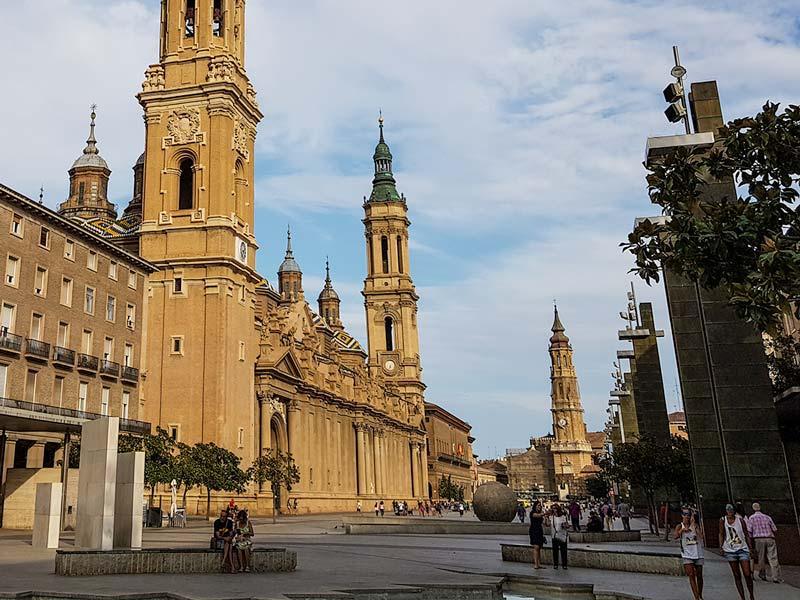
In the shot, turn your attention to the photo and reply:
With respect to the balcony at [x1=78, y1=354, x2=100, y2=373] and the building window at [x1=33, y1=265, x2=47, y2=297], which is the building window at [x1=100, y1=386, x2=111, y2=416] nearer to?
the balcony at [x1=78, y1=354, x2=100, y2=373]

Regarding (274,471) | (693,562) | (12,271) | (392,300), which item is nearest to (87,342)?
(12,271)

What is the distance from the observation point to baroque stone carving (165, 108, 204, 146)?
59.1m

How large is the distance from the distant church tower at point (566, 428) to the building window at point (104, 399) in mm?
158353

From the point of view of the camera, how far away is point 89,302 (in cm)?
4497

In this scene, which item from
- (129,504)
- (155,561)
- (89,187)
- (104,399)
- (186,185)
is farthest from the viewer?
(89,187)

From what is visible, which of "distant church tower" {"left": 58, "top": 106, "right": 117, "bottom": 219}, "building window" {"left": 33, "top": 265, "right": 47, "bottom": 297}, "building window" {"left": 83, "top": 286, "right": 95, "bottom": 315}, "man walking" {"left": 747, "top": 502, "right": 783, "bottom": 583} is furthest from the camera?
"distant church tower" {"left": 58, "top": 106, "right": 117, "bottom": 219}

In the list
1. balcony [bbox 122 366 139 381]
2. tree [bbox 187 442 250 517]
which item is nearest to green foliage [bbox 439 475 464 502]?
tree [bbox 187 442 250 517]

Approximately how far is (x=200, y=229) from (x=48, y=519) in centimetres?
3426

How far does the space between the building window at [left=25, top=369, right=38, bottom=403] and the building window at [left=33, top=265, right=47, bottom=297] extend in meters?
4.06

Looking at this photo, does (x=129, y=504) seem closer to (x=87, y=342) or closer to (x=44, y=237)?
(x=44, y=237)

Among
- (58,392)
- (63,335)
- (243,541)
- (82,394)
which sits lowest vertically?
(243,541)

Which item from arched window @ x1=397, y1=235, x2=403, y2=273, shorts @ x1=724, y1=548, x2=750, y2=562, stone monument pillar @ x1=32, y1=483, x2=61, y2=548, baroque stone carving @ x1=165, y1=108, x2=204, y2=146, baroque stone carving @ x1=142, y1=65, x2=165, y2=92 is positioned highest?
Result: arched window @ x1=397, y1=235, x2=403, y2=273

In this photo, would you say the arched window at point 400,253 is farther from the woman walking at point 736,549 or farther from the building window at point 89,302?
the woman walking at point 736,549

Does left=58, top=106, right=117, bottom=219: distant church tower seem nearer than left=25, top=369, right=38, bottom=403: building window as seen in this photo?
No
